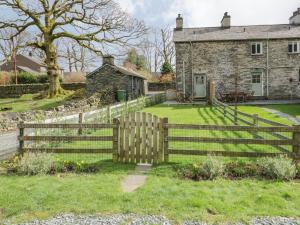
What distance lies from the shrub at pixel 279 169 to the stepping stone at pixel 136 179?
2.79m

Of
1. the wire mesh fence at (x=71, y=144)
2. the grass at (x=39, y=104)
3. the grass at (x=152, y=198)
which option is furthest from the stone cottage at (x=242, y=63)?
the grass at (x=152, y=198)

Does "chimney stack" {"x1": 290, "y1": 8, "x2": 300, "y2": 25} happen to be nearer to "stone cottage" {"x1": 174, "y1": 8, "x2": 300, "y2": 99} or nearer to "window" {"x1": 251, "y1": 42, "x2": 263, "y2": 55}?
"stone cottage" {"x1": 174, "y1": 8, "x2": 300, "y2": 99}

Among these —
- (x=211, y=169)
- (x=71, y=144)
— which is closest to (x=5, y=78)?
(x=71, y=144)

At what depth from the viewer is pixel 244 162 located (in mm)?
7117

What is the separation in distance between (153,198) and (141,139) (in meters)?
2.48

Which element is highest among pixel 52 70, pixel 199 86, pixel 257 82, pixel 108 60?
pixel 108 60

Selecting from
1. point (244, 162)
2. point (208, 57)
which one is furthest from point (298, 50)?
point (244, 162)

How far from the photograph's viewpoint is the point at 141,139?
7.50m

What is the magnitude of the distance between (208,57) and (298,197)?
80.9ft

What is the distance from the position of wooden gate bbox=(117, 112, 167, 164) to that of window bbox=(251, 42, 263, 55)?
79.2 feet

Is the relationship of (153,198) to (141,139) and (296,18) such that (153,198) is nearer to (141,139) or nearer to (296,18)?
(141,139)

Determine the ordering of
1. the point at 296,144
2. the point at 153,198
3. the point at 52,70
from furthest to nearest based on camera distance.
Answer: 1. the point at 52,70
2. the point at 296,144
3. the point at 153,198

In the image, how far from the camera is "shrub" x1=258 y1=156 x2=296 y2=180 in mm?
6117

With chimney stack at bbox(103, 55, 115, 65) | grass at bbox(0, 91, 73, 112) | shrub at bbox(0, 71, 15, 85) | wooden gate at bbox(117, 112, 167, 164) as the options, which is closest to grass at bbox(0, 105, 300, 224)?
wooden gate at bbox(117, 112, 167, 164)
